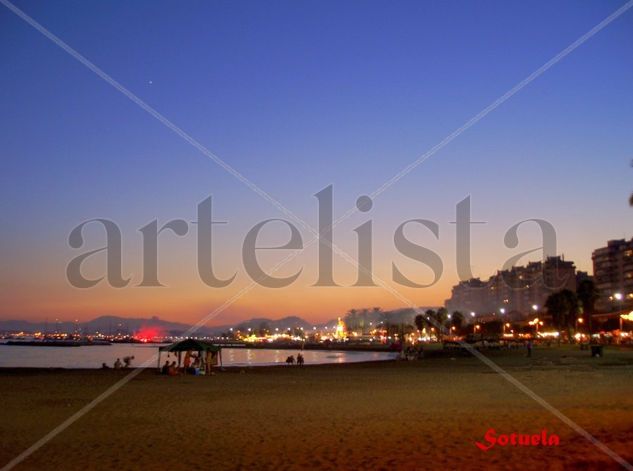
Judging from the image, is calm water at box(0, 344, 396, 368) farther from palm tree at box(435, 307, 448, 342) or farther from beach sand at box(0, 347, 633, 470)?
palm tree at box(435, 307, 448, 342)

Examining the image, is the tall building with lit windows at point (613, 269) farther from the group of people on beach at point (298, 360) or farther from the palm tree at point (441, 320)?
the group of people on beach at point (298, 360)

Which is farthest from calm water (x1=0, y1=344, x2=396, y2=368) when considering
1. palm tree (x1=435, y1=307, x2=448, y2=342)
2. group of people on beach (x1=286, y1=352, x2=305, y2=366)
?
palm tree (x1=435, y1=307, x2=448, y2=342)

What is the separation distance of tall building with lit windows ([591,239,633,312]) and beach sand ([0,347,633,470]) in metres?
151

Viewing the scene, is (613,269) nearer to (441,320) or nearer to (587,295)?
(441,320)

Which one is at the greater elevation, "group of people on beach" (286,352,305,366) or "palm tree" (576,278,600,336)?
"palm tree" (576,278,600,336)

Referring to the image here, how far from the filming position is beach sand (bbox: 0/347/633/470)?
32.6 ft

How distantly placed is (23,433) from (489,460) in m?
9.51

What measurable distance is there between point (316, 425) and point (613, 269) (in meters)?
176

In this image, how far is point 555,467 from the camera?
29.7 feet

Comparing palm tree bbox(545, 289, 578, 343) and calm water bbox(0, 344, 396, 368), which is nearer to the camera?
calm water bbox(0, 344, 396, 368)

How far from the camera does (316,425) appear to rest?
1363cm

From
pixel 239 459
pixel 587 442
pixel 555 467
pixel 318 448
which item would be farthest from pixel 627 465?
pixel 239 459

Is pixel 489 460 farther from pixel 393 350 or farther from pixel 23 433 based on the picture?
pixel 393 350

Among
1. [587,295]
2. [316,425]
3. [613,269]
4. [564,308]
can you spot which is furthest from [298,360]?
[613,269]
